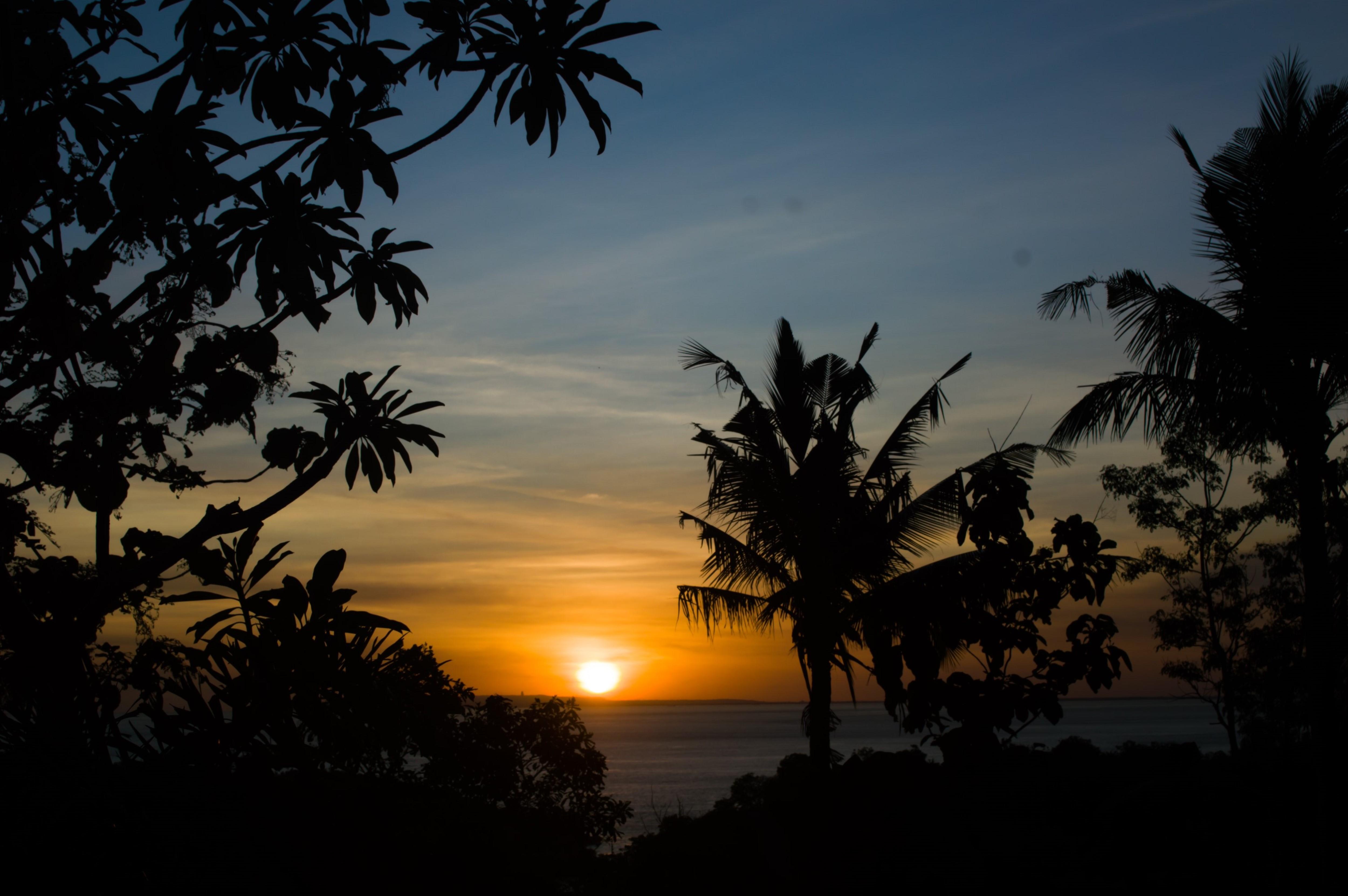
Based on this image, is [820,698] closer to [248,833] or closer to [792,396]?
[792,396]

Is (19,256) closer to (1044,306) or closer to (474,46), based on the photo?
(474,46)

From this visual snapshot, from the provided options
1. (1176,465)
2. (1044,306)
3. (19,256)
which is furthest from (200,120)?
(1176,465)

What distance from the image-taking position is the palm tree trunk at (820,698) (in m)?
13.7

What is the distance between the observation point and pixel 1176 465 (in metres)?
23.1

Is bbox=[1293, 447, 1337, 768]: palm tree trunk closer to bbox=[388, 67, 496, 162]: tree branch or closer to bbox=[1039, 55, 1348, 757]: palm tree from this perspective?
bbox=[1039, 55, 1348, 757]: palm tree

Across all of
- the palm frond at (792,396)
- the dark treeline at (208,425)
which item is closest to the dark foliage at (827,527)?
the palm frond at (792,396)

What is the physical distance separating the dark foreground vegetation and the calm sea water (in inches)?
796

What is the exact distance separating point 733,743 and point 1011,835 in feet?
400

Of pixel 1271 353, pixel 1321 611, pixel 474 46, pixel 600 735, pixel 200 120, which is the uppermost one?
pixel 474 46

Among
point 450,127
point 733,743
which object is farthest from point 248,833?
point 733,743

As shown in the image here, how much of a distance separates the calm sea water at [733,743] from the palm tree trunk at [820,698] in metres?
15.8

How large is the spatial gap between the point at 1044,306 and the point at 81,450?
9085 mm

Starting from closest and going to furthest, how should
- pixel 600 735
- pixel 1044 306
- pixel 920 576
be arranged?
pixel 1044 306
pixel 920 576
pixel 600 735

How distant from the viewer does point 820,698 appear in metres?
13.8
